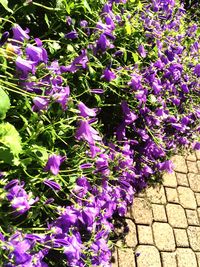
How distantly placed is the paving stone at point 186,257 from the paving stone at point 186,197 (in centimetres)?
48

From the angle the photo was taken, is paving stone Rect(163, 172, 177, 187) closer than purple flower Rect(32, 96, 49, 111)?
No

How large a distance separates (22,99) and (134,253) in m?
1.79

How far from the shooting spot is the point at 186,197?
4098 mm

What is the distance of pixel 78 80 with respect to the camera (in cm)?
261

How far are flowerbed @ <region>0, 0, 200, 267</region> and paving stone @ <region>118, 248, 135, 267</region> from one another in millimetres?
403

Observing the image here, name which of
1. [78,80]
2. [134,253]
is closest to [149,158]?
[134,253]

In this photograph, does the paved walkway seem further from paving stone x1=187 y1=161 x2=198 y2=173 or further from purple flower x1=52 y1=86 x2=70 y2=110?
purple flower x1=52 y1=86 x2=70 y2=110

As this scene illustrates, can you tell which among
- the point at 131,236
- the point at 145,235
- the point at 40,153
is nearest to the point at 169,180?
the point at 145,235

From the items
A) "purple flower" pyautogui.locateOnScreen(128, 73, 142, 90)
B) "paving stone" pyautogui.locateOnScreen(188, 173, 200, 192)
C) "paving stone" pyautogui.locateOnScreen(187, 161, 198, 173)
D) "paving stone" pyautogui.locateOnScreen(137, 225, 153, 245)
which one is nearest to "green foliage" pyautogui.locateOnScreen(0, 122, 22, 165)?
"purple flower" pyautogui.locateOnScreen(128, 73, 142, 90)

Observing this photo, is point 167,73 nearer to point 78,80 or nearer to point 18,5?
point 78,80

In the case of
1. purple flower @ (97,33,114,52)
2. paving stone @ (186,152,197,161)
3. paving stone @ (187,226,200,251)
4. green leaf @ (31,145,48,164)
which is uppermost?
purple flower @ (97,33,114,52)

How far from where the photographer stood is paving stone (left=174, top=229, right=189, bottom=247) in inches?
144

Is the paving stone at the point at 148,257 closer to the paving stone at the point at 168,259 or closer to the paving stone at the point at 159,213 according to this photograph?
the paving stone at the point at 168,259

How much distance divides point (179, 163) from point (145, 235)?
112 cm
